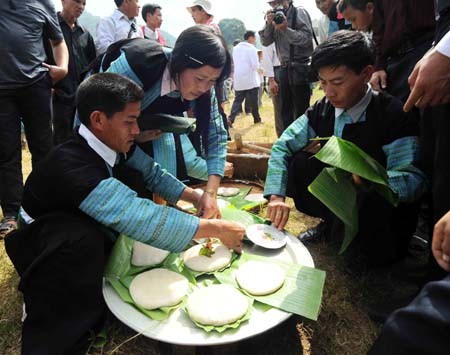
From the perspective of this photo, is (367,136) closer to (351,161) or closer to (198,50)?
(351,161)

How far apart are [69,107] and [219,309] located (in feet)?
10.3

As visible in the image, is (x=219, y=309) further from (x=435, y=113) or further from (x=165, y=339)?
(x=435, y=113)

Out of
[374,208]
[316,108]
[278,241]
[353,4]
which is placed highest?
[353,4]

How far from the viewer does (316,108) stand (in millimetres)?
2266

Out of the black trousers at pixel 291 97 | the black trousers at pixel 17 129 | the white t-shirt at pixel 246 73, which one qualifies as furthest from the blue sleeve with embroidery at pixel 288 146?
the white t-shirt at pixel 246 73

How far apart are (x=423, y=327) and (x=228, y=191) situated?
2225 millimetres

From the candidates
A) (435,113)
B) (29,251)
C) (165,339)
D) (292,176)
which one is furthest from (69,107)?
(435,113)

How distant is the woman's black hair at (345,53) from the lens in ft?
6.00

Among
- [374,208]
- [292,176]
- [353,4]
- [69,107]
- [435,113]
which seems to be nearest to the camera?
[435,113]

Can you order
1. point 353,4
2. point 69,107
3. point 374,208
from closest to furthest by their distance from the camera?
point 374,208, point 353,4, point 69,107

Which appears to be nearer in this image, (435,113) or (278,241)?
(435,113)

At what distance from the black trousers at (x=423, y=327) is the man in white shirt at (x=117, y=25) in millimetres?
3834

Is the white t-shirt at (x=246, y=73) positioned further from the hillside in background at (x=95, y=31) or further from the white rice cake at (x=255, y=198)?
the white rice cake at (x=255, y=198)

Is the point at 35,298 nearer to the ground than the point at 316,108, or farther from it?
nearer to the ground
